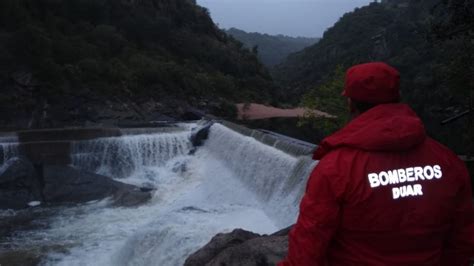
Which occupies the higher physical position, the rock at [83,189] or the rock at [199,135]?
the rock at [199,135]

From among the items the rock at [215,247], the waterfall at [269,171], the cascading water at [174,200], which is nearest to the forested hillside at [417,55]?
the rock at [215,247]

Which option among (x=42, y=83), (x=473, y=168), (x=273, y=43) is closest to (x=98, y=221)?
(x=473, y=168)

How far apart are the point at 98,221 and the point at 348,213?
29.2 ft

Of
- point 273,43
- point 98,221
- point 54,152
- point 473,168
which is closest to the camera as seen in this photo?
point 473,168

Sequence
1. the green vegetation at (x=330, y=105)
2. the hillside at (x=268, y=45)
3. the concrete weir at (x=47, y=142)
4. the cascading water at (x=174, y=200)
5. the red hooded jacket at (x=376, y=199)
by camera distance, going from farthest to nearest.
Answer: the hillside at (x=268, y=45) → the green vegetation at (x=330, y=105) → the concrete weir at (x=47, y=142) → the cascading water at (x=174, y=200) → the red hooded jacket at (x=376, y=199)

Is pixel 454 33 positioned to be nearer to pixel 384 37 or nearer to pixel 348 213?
pixel 348 213

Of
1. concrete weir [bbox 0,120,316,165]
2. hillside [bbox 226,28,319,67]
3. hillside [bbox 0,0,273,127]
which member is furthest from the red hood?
hillside [bbox 226,28,319,67]

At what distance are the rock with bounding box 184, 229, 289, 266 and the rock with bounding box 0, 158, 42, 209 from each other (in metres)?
7.32

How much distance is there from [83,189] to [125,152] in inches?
85.5

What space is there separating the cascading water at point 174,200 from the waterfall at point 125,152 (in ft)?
0.08

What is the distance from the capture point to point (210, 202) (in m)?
11.4

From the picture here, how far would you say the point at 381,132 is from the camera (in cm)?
157

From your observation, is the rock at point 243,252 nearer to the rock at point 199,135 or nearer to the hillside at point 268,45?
the rock at point 199,135

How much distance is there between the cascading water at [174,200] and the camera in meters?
7.88
